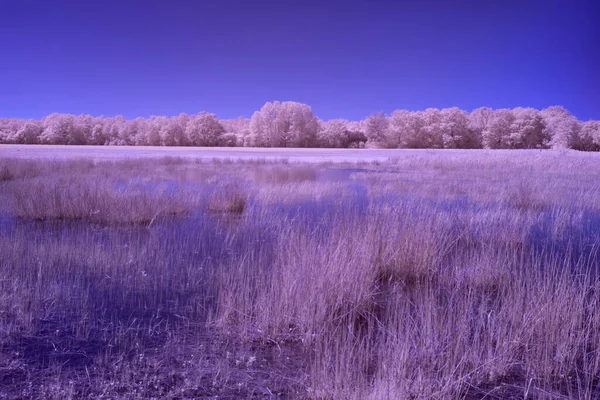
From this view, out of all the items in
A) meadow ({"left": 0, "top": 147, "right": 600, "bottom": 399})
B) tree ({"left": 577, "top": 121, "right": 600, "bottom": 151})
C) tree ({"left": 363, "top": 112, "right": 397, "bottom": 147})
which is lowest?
meadow ({"left": 0, "top": 147, "right": 600, "bottom": 399})

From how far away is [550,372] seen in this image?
3100 mm

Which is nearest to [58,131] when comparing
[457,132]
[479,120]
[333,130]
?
[333,130]

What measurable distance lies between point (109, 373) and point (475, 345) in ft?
9.45

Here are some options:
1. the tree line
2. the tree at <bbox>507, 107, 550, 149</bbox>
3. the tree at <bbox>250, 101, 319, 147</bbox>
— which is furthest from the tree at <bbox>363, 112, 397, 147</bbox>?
the tree at <bbox>507, 107, 550, 149</bbox>

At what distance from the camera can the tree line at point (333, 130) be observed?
7019 centimetres

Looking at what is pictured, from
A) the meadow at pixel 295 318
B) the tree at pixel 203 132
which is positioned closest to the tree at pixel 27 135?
the tree at pixel 203 132

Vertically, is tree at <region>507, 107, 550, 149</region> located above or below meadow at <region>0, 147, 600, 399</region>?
above

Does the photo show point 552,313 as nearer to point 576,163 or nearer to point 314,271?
point 314,271

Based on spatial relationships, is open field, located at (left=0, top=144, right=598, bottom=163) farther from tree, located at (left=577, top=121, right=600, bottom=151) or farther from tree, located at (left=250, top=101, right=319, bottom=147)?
tree, located at (left=250, top=101, right=319, bottom=147)

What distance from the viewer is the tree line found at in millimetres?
70188

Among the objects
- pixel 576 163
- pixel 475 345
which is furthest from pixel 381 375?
pixel 576 163

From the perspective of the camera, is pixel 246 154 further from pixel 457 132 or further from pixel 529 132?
pixel 529 132

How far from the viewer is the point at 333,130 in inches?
3206

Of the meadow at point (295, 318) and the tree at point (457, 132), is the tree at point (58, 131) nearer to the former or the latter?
the tree at point (457, 132)
